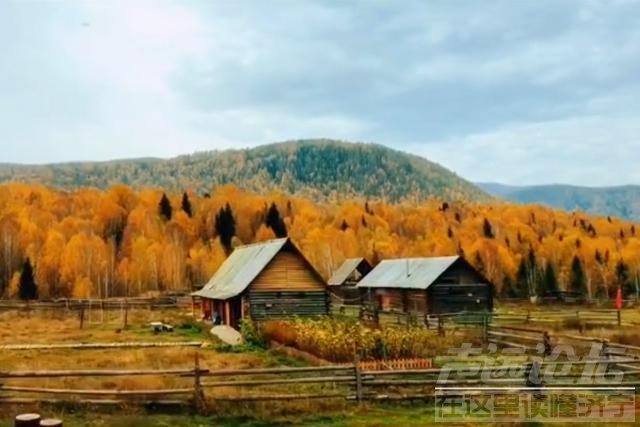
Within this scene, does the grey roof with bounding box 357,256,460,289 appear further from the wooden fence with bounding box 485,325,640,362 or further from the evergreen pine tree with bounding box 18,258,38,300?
the evergreen pine tree with bounding box 18,258,38,300

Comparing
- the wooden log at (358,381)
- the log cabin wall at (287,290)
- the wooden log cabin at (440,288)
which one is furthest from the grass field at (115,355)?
the wooden log cabin at (440,288)

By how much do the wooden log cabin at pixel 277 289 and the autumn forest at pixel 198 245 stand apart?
4573cm

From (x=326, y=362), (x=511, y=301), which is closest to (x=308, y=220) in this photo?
(x=511, y=301)

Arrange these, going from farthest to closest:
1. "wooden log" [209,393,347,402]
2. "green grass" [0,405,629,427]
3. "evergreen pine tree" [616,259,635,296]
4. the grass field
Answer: "evergreen pine tree" [616,259,635,296] → the grass field → "wooden log" [209,393,347,402] → "green grass" [0,405,629,427]

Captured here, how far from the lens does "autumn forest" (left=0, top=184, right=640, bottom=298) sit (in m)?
88.4

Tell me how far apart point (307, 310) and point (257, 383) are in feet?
73.5

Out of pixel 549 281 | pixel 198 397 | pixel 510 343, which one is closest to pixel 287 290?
pixel 510 343

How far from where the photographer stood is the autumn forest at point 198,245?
88375 millimetres

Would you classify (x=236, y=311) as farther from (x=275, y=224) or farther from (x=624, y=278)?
(x=624, y=278)

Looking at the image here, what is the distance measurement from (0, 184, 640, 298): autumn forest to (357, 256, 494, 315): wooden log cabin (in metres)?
43.4

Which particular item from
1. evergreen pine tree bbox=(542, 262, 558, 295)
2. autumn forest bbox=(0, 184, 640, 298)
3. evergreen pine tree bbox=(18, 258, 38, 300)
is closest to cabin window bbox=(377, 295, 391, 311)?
autumn forest bbox=(0, 184, 640, 298)

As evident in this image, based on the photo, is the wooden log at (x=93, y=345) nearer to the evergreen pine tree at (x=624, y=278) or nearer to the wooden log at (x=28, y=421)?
the wooden log at (x=28, y=421)

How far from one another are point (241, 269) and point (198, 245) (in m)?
63.2

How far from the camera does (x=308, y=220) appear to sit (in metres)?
131
